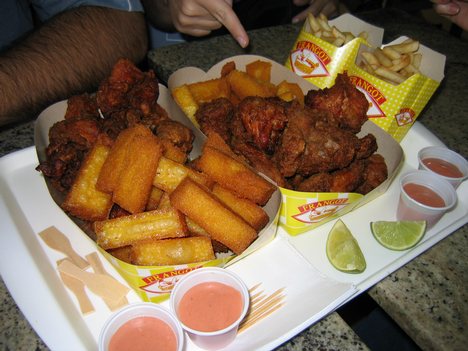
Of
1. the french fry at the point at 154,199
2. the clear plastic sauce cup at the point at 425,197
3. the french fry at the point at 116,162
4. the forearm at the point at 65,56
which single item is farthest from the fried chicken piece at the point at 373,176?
the forearm at the point at 65,56

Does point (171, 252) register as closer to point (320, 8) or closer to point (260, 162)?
point (260, 162)

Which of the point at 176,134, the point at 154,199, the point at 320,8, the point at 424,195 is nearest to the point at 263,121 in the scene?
the point at 176,134

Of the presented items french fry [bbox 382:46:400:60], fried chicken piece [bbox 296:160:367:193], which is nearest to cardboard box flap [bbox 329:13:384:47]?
french fry [bbox 382:46:400:60]

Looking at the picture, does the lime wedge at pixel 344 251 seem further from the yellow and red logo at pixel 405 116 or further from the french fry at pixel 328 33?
the french fry at pixel 328 33

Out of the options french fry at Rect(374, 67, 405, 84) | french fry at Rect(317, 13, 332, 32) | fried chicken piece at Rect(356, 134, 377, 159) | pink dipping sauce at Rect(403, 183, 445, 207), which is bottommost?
pink dipping sauce at Rect(403, 183, 445, 207)

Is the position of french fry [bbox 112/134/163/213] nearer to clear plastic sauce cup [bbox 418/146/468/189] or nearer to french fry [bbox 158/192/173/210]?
french fry [bbox 158/192/173/210]

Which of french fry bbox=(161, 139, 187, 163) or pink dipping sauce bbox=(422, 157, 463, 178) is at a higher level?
french fry bbox=(161, 139, 187, 163)
